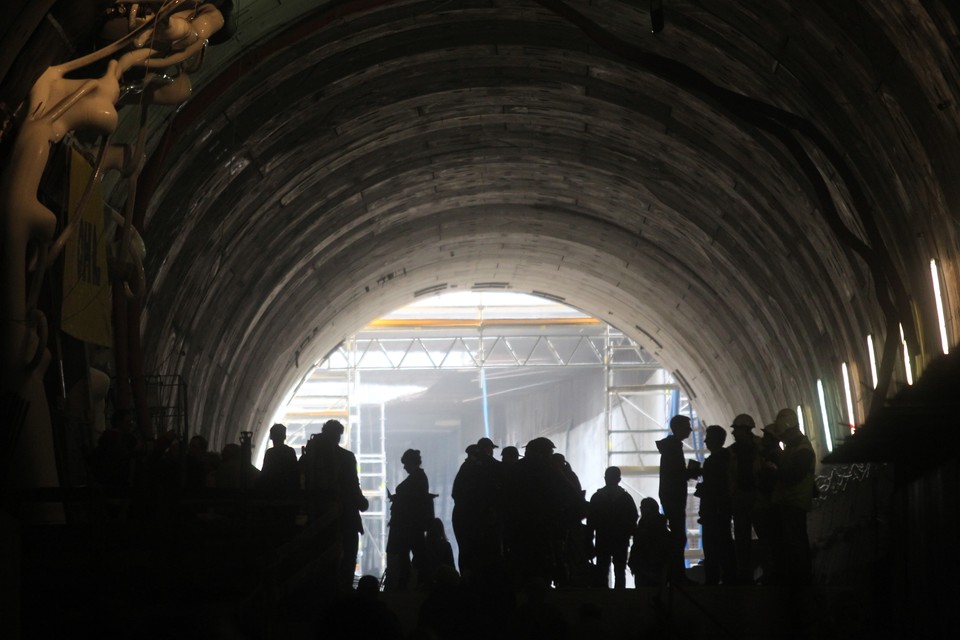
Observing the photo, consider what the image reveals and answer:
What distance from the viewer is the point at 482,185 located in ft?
68.7

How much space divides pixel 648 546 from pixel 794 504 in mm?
2186

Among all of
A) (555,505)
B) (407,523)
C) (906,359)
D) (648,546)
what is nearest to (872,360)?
(906,359)

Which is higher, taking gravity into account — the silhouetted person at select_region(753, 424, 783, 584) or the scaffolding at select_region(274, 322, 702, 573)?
the scaffolding at select_region(274, 322, 702, 573)

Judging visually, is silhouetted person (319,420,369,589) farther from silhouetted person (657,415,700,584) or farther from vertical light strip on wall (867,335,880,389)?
vertical light strip on wall (867,335,880,389)

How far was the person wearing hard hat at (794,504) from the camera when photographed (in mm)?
12078

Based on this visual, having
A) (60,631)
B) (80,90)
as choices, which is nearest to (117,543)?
(60,631)

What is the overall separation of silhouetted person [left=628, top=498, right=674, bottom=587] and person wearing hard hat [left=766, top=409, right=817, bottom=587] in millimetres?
1648

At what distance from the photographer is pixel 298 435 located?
4572cm

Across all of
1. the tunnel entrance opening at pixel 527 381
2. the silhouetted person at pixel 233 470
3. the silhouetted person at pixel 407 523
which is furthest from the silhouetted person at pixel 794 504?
the tunnel entrance opening at pixel 527 381

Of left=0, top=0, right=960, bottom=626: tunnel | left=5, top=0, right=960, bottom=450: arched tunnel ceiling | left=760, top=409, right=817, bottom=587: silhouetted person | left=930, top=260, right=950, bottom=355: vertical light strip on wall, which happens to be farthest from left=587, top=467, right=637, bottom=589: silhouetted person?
left=930, top=260, right=950, bottom=355: vertical light strip on wall

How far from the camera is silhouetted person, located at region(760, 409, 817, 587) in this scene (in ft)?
39.6

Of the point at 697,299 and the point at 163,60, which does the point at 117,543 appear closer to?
the point at 163,60

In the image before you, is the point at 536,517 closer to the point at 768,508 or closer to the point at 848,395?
the point at 768,508

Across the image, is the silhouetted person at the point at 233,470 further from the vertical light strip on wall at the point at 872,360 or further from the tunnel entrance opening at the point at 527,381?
the tunnel entrance opening at the point at 527,381
